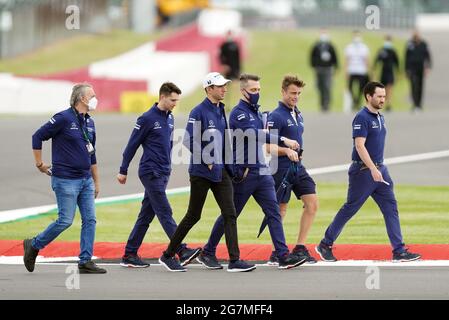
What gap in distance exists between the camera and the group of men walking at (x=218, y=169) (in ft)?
43.3

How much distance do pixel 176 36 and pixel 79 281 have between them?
36.1 meters

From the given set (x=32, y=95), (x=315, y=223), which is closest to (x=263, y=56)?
(x=32, y=95)

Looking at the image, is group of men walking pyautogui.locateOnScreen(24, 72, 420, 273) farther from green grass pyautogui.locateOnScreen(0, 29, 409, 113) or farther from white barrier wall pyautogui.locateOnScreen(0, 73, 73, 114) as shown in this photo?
green grass pyautogui.locateOnScreen(0, 29, 409, 113)

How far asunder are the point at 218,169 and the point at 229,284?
1.26 m

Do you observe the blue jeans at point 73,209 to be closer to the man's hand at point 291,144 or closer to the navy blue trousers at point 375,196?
the man's hand at point 291,144

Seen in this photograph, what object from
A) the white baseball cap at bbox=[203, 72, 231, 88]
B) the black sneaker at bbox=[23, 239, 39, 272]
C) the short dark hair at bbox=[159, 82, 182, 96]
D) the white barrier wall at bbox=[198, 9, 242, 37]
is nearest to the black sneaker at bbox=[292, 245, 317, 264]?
the white baseball cap at bbox=[203, 72, 231, 88]

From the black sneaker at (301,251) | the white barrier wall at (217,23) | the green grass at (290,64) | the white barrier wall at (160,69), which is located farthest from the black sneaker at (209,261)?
the white barrier wall at (217,23)

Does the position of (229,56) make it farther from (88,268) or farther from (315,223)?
(88,268)

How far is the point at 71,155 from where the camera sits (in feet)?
43.3

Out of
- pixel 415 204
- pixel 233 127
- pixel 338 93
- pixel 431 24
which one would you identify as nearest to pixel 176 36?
pixel 338 93

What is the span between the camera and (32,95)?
34719 millimetres

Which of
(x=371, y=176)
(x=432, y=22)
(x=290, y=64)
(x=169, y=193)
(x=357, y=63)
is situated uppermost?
(x=432, y=22)

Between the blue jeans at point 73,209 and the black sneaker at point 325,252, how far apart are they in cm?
248
